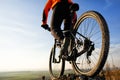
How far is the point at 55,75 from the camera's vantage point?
9133 mm

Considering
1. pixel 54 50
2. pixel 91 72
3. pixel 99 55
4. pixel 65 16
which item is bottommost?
pixel 91 72

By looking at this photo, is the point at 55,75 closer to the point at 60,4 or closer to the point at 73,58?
the point at 73,58

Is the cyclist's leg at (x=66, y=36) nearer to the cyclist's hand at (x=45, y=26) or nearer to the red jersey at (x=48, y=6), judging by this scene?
the red jersey at (x=48, y=6)

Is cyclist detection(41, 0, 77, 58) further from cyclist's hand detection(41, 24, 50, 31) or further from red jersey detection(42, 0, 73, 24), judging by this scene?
cyclist's hand detection(41, 24, 50, 31)

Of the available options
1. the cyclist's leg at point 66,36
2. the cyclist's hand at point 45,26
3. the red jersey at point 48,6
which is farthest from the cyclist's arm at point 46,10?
the cyclist's leg at point 66,36

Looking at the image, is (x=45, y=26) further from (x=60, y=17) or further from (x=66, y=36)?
(x=66, y=36)

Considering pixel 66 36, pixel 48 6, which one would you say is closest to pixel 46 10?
pixel 48 6

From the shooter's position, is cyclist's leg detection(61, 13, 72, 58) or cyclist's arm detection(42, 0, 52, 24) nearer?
cyclist's leg detection(61, 13, 72, 58)

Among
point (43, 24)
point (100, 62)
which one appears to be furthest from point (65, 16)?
point (100, 62)

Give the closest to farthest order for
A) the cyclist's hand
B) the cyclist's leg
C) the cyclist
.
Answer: the cyclist's leg, the cyclist, the cyclist's hand

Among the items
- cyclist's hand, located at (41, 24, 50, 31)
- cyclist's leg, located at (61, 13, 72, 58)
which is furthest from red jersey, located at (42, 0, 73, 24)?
cyclist's leg, located at (61, 13, 72, 58)

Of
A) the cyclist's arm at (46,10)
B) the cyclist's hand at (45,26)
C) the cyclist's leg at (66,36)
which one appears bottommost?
the cyclist's leg at (66,36)

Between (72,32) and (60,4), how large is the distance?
37.1 inches

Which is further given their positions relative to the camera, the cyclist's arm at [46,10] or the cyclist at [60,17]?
the cyclist's arm at [46,10]
